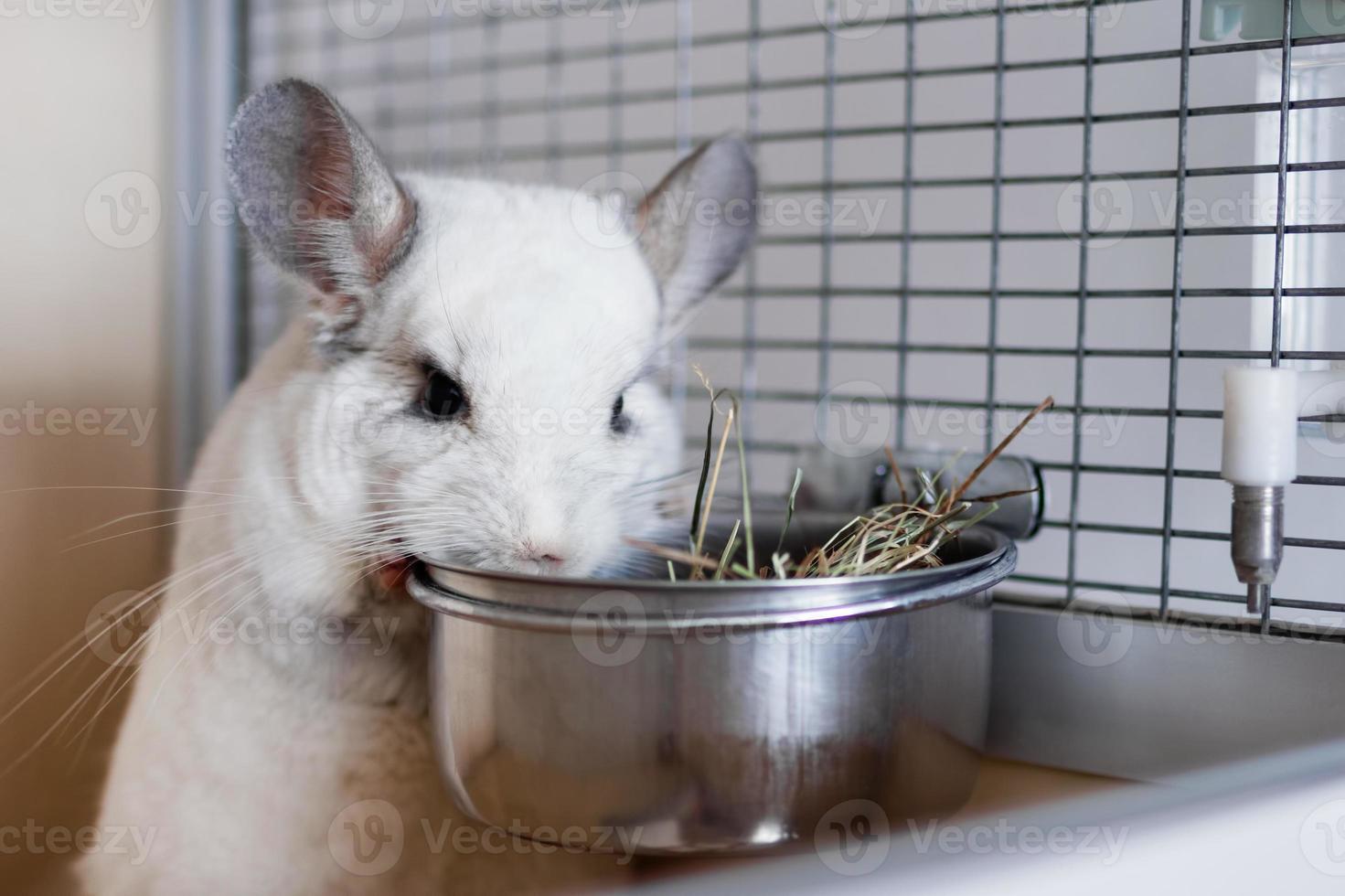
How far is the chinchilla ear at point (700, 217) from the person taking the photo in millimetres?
1076

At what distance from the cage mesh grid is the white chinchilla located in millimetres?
362

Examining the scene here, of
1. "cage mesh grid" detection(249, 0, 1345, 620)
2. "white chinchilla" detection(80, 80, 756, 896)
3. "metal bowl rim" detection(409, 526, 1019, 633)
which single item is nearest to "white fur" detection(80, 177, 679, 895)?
"white chinchilla" detection(80, 80, 756, 896)

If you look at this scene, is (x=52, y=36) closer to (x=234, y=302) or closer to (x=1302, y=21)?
(x=234, y=302)

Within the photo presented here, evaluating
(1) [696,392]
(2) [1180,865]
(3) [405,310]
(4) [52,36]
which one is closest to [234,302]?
(4) [52,36]

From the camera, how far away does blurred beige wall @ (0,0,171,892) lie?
1.04 m

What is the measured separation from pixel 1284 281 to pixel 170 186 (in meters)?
1.36

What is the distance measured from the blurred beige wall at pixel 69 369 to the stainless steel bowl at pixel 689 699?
0.49 m

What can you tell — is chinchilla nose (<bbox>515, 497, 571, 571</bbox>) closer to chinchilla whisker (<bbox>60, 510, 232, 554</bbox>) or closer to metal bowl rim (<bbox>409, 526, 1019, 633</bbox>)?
metal bowl rim (<bbox>409, 526, 1019, 633</bbox>)

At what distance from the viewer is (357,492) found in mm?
895

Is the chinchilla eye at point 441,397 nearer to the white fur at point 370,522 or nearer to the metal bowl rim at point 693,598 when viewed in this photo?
the white fur at point 370,522

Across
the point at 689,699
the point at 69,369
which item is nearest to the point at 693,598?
the point at 689,699

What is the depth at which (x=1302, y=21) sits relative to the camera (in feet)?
2.85

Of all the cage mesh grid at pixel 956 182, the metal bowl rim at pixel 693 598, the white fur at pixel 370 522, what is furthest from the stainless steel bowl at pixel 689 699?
the cage mesh grid at pixel 956 182

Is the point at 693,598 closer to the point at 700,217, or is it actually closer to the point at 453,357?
the point at 453,357
